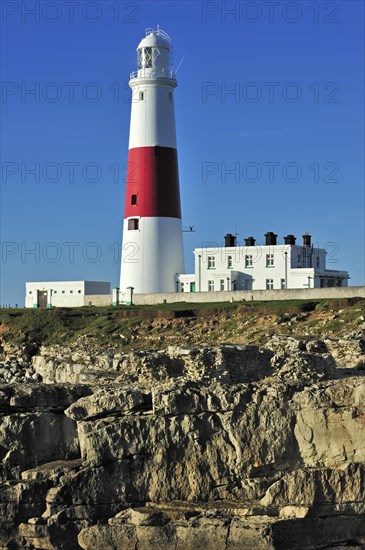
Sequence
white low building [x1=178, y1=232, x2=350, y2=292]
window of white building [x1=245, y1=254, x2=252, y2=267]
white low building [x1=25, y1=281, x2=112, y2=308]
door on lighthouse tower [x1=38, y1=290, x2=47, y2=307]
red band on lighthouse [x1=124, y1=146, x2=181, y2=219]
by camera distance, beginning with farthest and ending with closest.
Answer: door on lighthouse tower [x1=38, y1=290, x2=47, y2=307] → white low building [x1=25, y1=281, x2=112, y2=308] → window of white building [x1=245, y1=254, x2=252, y2=267] → white low building [x1=178, y1=232, x2=350, y2=292] → red band on lighthouse [x1=124, y1=146, x2=181, y2=219]

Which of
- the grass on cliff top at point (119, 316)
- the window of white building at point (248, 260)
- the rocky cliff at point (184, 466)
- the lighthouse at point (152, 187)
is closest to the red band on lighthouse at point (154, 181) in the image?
the lighthouse at point (152, 187)

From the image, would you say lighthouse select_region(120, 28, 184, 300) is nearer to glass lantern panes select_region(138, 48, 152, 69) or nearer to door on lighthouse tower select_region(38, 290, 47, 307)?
glass lantern panes select_region(138, 48, 152, 69)

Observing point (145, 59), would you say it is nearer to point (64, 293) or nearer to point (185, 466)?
point (64, 293)

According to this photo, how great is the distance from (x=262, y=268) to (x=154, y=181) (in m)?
6.80

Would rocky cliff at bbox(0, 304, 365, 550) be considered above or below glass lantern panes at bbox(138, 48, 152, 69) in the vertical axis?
below

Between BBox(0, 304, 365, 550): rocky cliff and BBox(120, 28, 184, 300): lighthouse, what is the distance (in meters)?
34.2

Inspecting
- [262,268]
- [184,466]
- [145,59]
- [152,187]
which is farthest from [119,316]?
[184,466]

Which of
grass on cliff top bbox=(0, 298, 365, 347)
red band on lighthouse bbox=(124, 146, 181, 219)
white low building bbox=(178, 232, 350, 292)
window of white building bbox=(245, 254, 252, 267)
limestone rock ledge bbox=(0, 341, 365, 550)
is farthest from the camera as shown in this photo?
window of white building bbox=(245, 254, 252, 267)

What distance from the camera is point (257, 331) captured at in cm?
4109

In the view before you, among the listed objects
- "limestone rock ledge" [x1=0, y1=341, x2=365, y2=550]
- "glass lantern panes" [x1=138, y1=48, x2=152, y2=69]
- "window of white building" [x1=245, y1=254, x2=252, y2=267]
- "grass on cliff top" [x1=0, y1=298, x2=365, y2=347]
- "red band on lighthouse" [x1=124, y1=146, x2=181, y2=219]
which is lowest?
"limestone rock ledge" [x1=0, y1=341, x2=365, y2=550]

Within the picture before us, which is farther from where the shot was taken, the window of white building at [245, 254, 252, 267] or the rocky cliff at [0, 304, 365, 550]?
the window of white building at [245, 254, 252, 267]

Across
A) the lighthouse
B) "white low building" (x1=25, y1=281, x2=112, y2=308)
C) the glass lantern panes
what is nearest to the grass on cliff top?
the lighthouse

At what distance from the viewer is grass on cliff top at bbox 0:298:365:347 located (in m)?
43.7

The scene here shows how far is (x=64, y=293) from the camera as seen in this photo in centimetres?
6006
